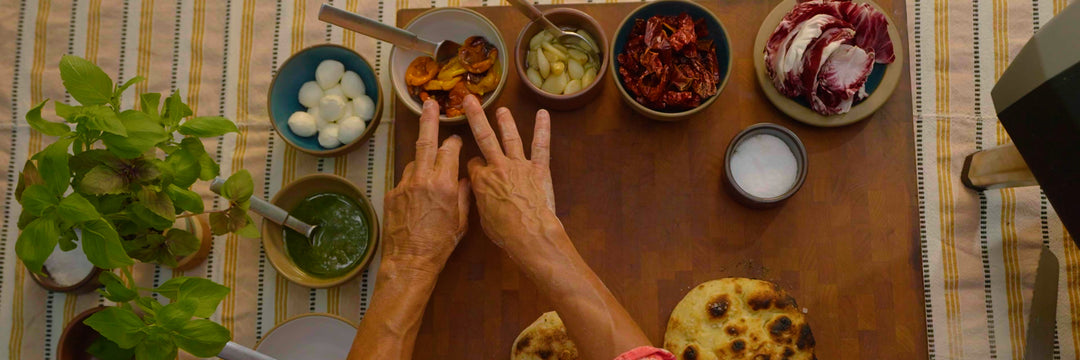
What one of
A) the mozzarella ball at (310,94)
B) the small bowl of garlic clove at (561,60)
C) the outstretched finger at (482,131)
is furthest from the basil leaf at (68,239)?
the small bowl of garlic clove at (561,60)

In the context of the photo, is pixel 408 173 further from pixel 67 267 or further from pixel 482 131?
pixel 67 267

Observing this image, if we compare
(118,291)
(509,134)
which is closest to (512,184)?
(509,134)

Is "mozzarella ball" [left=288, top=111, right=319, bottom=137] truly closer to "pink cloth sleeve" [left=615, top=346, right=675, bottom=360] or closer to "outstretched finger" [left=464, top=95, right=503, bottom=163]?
"outstretched finger" [left=464, top=95, right=503, bottom=163]

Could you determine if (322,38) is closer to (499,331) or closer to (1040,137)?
(499,331)

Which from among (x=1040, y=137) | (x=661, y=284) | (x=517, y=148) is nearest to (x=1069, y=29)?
(x=1040, y=137)

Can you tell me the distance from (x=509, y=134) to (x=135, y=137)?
64 centimetres

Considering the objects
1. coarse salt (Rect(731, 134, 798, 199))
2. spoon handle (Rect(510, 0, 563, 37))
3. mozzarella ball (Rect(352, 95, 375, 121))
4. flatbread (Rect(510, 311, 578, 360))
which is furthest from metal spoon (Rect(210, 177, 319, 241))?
coarse salt (Rect(731, 134, 798, 199))

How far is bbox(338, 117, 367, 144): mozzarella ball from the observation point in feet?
4.58

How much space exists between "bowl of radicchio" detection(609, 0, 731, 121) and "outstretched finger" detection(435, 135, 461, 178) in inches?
13.1

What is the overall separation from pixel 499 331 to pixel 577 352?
174 mm

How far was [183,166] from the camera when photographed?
A: 3.26 ft

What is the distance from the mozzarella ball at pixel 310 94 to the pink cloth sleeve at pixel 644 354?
79 cm

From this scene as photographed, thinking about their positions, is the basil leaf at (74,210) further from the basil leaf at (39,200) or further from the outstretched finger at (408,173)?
the outstretched finger at (408,173)

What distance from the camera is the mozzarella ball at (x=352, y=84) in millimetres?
1411
